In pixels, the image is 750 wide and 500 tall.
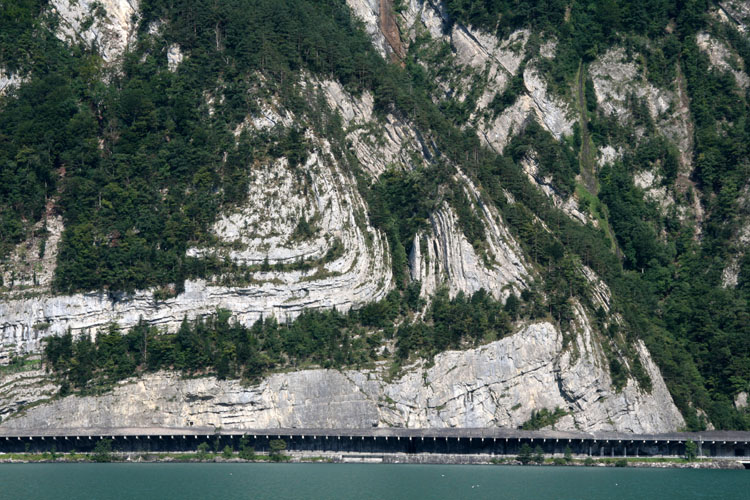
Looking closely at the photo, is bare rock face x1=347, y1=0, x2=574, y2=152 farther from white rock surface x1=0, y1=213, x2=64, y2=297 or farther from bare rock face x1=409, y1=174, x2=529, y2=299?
white rock surface x1=0, y1=213, x2=64, y2=297

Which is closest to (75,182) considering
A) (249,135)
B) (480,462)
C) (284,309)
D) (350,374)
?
(249,135)

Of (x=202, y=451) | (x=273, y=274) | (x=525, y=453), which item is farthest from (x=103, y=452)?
(x=525, y=453)

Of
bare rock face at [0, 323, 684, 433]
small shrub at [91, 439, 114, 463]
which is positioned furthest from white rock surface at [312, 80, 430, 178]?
small shrub at [91, 439, 114, 463]

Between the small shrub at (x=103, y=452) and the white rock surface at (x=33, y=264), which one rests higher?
the white rock surface at (x=33, y=264)

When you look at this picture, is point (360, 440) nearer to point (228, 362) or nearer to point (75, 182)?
point (228, 362)

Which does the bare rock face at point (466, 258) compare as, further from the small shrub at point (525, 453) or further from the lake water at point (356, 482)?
the lake water at point (356, 482)

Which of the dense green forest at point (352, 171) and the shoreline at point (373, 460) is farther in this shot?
the dense green forest at point (352, 171)

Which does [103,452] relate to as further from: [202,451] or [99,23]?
[99,23]

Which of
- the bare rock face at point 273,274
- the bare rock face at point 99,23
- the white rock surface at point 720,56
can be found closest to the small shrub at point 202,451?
the bare rock face at point 273,274
